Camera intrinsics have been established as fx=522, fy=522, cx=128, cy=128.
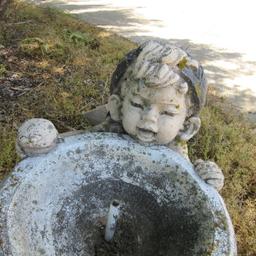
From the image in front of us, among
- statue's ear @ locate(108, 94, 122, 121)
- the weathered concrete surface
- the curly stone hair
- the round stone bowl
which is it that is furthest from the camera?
the weathered concrete surface

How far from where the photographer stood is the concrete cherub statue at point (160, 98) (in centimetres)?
268

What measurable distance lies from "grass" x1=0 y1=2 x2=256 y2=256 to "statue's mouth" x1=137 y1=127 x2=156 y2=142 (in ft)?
5.08

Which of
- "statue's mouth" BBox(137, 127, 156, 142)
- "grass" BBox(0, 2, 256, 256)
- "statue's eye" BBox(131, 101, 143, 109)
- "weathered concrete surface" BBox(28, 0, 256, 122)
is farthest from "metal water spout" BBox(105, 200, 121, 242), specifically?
"weathered concrete surface" BBox(28, 0, 256, 122)

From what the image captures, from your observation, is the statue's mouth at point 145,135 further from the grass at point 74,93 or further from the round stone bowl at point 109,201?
the grass at point 74,93

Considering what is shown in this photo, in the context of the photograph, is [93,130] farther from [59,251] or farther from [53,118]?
[53,118]

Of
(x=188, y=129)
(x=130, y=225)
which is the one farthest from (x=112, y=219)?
(x=188, y=129)

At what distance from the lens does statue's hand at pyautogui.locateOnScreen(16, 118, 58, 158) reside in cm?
268

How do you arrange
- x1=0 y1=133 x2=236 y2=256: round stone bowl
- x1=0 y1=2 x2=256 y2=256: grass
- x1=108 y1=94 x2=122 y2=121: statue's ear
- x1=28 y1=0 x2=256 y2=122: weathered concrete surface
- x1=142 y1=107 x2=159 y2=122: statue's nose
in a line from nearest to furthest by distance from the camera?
x1=0 y1=133 x2=236 y2=256: round stone bowl → x1=142 y1=107 x2=159 y2=122: statue's nose → x1=108 y1=94 x2=122 y2=121: statue's ear → x1=0 y1=2 x2=256 y2=256: grass → x1=28 y1=0 x2=256 y2=122: weathered concrete surface

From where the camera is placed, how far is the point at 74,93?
219 inches

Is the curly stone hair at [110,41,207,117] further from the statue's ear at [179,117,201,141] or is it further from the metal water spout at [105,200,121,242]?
the metal water spout at [105,200,121,242]

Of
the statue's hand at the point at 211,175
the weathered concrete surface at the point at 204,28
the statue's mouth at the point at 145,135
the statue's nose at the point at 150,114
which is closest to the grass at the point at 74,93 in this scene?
the weathered concrete surface at the point at 204,28

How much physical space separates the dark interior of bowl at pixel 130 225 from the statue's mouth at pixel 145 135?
27cm

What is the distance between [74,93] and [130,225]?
2.97m

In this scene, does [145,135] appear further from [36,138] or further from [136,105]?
[36,138]
